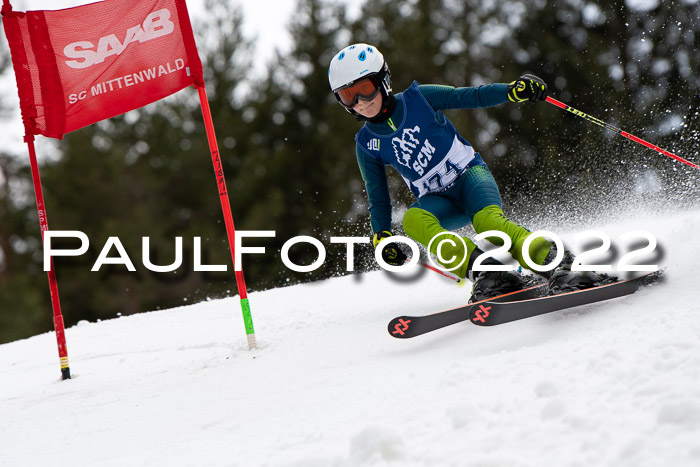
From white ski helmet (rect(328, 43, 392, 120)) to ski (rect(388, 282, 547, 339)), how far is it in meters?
1.22

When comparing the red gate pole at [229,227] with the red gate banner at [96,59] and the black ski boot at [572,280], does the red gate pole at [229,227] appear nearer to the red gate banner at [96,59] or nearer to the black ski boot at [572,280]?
the red gate banner at [96,59]

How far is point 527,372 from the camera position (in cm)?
195

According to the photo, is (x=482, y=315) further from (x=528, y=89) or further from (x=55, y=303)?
(x=55, y=303)

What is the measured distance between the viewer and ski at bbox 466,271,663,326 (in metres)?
2.62

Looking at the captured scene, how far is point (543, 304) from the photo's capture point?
2.64 meters

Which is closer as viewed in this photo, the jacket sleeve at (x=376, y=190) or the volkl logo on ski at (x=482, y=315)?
the volkl logo on ski at (x=482, y=315)

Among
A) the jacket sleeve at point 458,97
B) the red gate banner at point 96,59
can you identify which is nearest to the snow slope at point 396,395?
the jacket sleeve at point 458,97

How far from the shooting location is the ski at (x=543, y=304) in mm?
2621

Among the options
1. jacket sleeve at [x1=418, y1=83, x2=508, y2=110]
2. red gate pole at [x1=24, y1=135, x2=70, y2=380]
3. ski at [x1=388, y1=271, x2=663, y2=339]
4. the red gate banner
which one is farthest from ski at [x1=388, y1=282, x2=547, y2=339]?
the red gate banner

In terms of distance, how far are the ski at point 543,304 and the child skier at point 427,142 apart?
0.37 meters

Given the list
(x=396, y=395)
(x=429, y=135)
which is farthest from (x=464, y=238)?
(x=396, y=395)

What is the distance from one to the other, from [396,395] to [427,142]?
5.59 ft

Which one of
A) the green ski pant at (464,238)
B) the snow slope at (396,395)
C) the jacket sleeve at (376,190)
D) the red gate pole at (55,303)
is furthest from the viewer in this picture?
the jacket sleeve at (376,190)

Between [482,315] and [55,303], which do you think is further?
[55,303]
